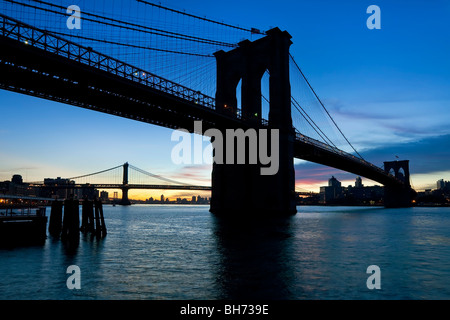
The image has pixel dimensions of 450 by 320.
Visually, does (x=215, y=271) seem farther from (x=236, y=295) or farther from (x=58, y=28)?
(x=58, y=28)

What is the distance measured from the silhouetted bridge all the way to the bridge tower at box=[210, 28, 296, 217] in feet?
0.43

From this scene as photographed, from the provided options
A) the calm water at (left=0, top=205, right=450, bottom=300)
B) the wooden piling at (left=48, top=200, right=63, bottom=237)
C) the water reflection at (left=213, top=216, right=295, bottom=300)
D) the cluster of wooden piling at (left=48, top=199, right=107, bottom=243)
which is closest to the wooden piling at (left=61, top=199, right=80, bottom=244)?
the cluster of wooden piling at (left=48, top=199, right=107, bottom=243)

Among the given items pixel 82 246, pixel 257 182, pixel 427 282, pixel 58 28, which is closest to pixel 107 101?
pixel 58 28

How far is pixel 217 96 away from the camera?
183ft

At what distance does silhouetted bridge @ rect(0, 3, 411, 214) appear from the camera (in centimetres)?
2747

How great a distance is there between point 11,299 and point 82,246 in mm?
11873

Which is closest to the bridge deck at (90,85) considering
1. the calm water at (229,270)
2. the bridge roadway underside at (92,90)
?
the bridge roadway underside at (92,90)

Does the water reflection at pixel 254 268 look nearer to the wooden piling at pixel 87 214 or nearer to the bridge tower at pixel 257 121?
the wooden piling at pixel 87 214

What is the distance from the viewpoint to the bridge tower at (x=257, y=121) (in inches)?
1853

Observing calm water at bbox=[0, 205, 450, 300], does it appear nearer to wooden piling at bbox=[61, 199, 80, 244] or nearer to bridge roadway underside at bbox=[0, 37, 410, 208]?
wooden piling at bbox=[61, 199, 80, 244]

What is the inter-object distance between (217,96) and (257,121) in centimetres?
1038

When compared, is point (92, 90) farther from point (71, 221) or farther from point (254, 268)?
point (254, 268)

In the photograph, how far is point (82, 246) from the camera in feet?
72.4

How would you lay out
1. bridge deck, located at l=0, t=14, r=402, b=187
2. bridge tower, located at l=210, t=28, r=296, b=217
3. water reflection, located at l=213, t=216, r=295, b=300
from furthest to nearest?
bridge tower, located at l=210, t=28, r=296, b=217, bridge deck, located at l=0, t=14, r=402, b=187, water reflection, located at l=213, t=216, r=295, b=300
